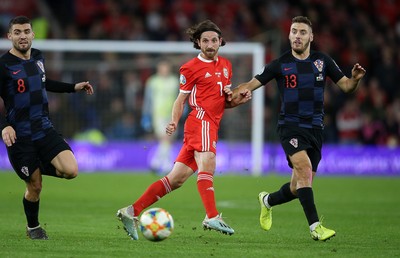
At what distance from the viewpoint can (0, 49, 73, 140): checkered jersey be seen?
29.5 ft

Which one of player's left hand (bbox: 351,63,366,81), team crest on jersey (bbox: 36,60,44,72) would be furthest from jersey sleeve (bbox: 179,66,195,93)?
player's left hand (bbox: 351,63,366,81)

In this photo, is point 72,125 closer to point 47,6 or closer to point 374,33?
point 47,6

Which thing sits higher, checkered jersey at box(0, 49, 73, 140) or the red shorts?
checkered jersey at box(0, 49, 73, 140)

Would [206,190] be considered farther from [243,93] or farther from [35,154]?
[35,154]

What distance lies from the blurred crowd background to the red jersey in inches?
404

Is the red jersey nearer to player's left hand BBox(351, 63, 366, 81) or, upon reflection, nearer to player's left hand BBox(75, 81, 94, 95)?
player's left hand BBox(75, 81, 94, 95)

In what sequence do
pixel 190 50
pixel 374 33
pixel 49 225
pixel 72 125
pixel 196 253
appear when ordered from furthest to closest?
pixel 374 33
pixel 72 125
pixel 190 50
pixel 49 225
pixel 196 253

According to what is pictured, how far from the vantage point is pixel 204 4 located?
24.2 m

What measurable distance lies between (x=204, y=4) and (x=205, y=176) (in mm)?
15445

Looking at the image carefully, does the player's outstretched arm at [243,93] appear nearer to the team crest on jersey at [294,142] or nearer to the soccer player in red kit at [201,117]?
the soccer player in red kit at [201,117]

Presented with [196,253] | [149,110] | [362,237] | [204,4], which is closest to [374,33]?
[204,4]

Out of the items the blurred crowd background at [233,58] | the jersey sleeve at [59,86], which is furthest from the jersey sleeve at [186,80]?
the blurred crowd background at [233,58]

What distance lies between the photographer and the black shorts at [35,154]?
29.6 feet

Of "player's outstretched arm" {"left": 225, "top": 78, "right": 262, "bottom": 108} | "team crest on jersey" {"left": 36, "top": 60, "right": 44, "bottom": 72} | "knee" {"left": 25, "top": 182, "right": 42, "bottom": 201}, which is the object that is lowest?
"knee" {"left": 25, "top": 182, "right": 42, "bottom": 201}
